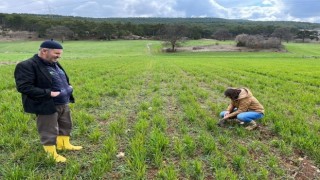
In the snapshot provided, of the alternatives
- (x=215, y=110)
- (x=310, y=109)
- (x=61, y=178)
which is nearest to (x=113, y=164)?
(x=61, y=178)

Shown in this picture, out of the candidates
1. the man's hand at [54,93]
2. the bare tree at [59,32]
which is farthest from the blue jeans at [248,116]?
the bare tree at [59,32]

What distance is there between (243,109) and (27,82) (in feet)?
15.8

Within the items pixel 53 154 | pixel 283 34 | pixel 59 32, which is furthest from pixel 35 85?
pixel 283 34

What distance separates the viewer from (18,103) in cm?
880

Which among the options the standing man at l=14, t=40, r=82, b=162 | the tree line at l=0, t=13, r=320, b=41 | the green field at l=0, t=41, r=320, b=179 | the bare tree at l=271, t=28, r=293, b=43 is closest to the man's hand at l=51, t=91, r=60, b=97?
the standing man at l=14, t=40, r=82, b=162

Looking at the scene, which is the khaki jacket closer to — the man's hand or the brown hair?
the brown hair

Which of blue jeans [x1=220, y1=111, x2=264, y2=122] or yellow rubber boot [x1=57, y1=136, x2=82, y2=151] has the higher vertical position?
blue jeans [x1=220, y1=111, x2=264, y2=122]

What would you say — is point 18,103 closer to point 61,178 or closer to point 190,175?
point 61,178

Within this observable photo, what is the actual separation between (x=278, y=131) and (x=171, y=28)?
92.8 m

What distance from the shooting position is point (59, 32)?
343ft

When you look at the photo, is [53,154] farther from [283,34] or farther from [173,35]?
[283,34]

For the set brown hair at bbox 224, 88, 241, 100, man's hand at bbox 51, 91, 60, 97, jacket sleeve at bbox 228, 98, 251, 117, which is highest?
man's hand at bbox 51, 91, 60, 97

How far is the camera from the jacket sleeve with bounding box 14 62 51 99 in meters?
4.45

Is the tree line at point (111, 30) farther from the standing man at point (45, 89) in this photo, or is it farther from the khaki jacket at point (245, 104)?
the standing man at point (45, 89)
